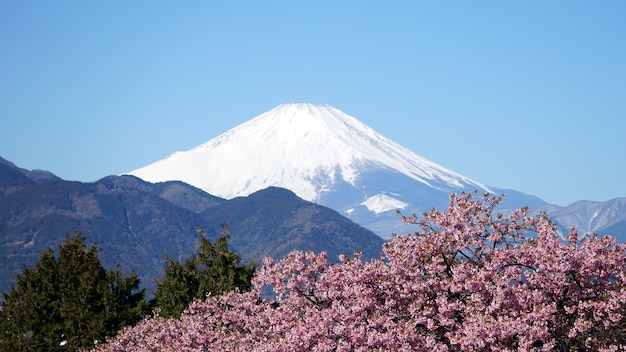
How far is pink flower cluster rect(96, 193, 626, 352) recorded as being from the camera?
70.3ft

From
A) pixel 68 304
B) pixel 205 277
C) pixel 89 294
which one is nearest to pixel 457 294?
pixel 205 277

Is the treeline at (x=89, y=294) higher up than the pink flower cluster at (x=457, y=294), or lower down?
lower down

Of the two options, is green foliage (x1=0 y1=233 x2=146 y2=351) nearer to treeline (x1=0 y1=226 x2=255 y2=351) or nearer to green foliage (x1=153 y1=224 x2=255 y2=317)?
treeline (x1=0 y1=226 x2=255 y2=351)

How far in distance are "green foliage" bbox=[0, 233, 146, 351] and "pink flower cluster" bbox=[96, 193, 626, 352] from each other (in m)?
28.9

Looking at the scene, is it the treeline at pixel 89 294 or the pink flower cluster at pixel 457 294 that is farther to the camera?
the treeline at pixel 89 294

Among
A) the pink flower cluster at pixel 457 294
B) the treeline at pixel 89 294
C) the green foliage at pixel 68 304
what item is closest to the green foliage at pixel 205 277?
the treeline at pixel 89 294

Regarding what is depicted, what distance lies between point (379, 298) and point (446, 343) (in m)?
2.12

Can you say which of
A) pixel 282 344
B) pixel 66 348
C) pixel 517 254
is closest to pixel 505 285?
pixel 517 254

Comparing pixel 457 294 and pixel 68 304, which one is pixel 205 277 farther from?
pixel 457 294

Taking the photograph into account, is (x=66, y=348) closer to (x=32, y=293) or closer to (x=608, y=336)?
(x=32, y=293)

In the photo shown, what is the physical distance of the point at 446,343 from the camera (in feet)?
77.4

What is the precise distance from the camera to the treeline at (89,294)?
182 feet

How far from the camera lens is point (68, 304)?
57.8m

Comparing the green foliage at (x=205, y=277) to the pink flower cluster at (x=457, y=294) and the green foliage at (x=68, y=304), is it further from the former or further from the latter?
the pink flower cluster at (x=457, y=294)
